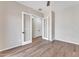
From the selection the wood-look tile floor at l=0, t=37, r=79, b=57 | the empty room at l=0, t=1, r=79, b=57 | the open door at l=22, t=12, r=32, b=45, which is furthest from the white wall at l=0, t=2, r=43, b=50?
the wood-look tile floor at l=0, t=37, r=79, b=57

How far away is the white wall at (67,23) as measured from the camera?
5.07m

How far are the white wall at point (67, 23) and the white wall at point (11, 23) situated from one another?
281 centimetres

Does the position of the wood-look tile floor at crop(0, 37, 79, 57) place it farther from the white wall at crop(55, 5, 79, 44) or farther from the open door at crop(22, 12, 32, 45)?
the white wall at crop(55, 5, 79, 44)

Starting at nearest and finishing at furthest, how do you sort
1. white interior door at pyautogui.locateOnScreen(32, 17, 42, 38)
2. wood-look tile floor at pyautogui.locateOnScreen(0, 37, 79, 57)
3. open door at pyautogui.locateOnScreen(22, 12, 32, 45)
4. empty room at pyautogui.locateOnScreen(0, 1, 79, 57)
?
wood-look tile floor at pyautogui.locateOnScreen(0, 37, 79, 57)
empty room at pyautogui.locateOnScreen(0, 1, 79, 57)
open door at pyautogui.locateOnScreen(22, 12, 32, 45)
white interior door at pyautogui.locateOnScreen(32, 17, 42, 38)

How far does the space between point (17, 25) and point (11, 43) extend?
3.48 feet

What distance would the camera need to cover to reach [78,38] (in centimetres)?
500

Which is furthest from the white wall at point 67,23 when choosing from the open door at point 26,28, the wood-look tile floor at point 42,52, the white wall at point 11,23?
the white wall at point 11,23

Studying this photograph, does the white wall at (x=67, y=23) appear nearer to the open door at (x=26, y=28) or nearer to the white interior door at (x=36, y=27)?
the open door at (x=26, y=28)

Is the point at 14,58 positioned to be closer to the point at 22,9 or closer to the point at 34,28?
the point at 22,9

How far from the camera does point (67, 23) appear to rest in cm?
557

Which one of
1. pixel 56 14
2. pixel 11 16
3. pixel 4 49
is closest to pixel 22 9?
pixel 11 16

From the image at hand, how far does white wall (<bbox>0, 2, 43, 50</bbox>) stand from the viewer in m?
3.69

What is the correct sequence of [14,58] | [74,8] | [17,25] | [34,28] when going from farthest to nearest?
[34,28]
[74,8]
[17,25]
[14,58]

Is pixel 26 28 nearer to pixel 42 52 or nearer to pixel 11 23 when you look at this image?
pixel 11 23
